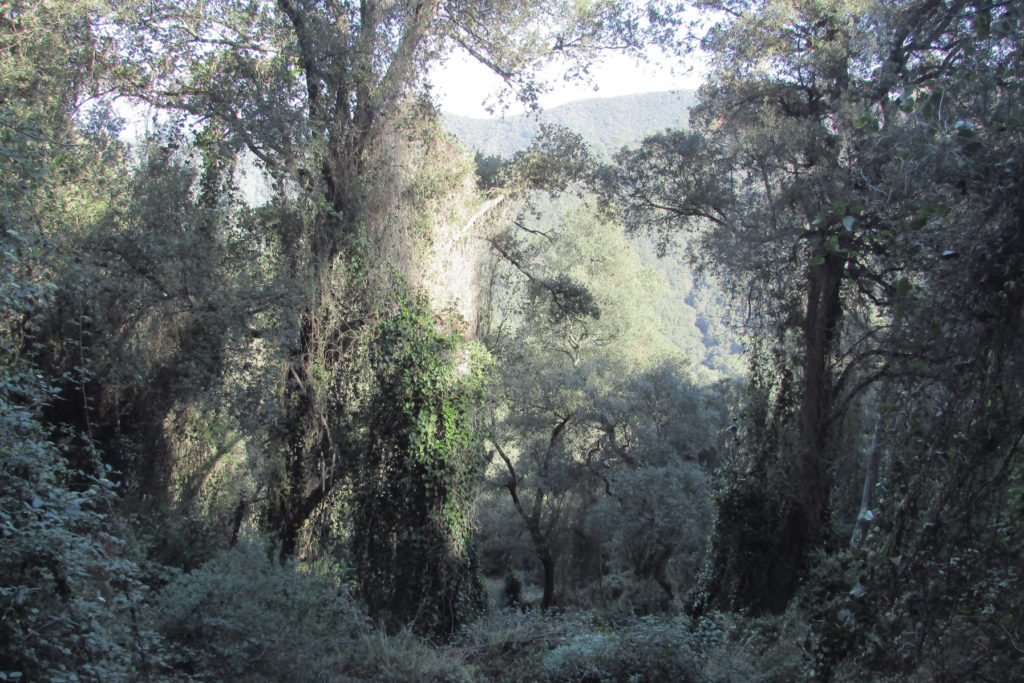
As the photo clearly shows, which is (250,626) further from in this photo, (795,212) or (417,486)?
(795,212)

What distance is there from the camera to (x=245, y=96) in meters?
9.61

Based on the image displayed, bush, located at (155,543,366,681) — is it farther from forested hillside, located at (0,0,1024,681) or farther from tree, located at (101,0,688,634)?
tree, located at (101,0,688,634)

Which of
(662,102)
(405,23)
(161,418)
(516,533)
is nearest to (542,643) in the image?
(161,418)

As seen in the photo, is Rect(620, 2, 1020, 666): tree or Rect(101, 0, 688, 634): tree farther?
Rect(101, 0, 688, 634): tree

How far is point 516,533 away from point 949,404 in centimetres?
1994

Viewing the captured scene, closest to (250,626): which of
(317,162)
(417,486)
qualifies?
(417,486)

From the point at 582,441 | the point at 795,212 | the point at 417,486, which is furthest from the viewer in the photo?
the point at 582,441

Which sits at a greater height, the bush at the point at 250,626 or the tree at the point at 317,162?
the tree at the point at 317,162

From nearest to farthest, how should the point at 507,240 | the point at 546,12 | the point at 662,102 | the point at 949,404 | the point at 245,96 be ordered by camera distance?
1. the point at 949,404
2. the point at 245,96
3. the point at 546,12
4. the point at 507,240
5. the point at 662,102

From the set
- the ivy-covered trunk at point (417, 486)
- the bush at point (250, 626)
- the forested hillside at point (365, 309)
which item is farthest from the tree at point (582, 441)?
the bush at point (250, 626)

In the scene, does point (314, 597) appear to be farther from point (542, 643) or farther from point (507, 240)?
point (507, 240)

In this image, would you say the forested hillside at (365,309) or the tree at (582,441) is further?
the tree at (582,441)

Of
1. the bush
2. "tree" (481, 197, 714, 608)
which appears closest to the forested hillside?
the bush

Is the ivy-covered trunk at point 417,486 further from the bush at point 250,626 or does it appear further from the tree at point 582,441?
the tree at point 582,441
